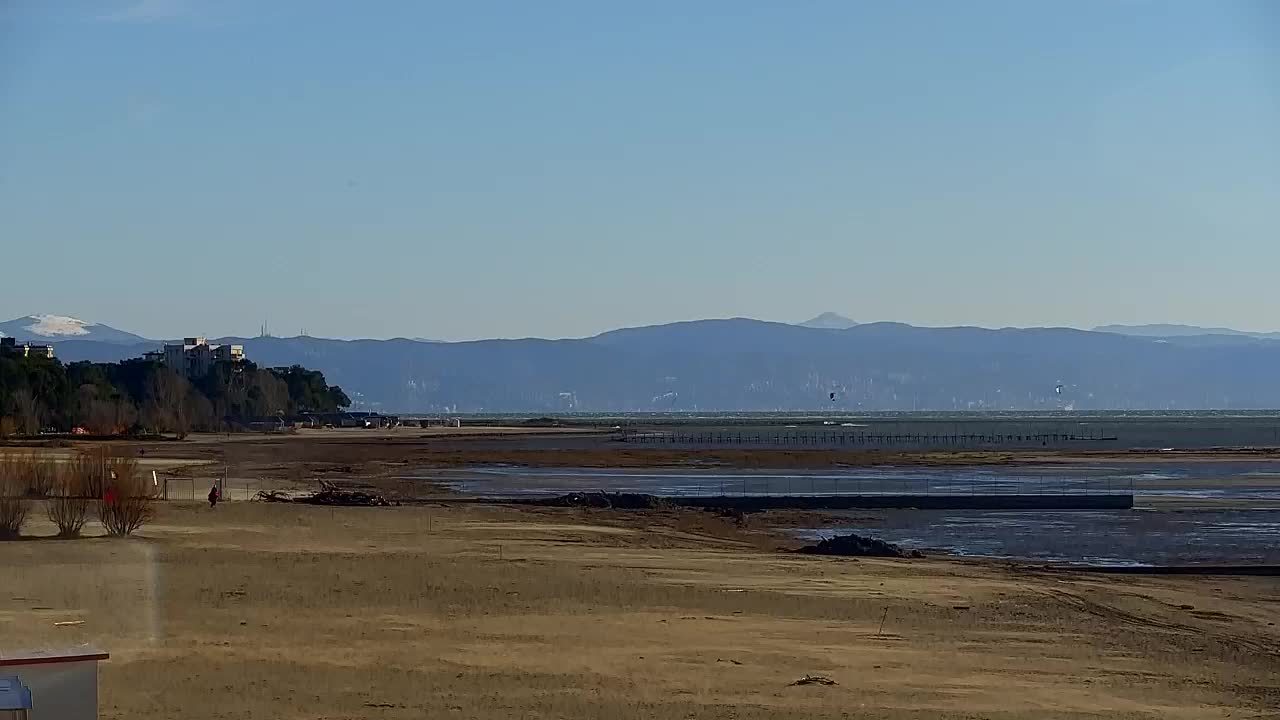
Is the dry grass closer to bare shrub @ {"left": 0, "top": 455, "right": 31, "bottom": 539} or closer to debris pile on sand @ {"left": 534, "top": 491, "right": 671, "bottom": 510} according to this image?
bare shrub @ {"left": 0, "top": 455, "right": 31, "bottom": 539}

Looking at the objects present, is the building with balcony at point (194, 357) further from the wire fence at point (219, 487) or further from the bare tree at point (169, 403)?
the wire fence at point (219, 487)

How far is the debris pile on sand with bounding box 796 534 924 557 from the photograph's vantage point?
92.8 ft

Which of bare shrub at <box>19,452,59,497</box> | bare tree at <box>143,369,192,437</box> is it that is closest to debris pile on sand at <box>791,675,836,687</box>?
bare shrub at <box>19,452,59,497</box>

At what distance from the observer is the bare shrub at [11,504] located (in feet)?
87.2

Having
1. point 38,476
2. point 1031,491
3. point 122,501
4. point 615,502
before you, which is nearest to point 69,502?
point 122,501

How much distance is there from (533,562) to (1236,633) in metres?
10.1

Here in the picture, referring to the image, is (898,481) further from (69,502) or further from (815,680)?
(815,680)

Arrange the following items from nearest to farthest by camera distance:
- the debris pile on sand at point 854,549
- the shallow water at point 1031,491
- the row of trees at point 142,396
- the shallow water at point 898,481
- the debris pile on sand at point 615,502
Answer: the debris pile on sand at point 854,549
the shallow water at point 1031,491
the debris pile on sand at point 615,502
the shallow water at point 898,481
the row of trees at point 142,396

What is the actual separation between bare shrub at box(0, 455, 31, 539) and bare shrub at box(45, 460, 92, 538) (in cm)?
52

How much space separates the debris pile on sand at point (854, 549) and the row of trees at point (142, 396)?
6193cm

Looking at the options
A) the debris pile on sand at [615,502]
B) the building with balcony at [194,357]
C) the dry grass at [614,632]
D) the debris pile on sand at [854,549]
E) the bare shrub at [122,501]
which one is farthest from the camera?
the building with balcony at [194,357]

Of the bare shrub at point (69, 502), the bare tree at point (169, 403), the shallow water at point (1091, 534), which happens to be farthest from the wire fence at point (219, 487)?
the bare tree at point (169, 403)

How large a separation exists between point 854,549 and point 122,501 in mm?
12315

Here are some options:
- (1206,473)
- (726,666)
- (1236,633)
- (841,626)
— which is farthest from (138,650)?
(1206,473)
